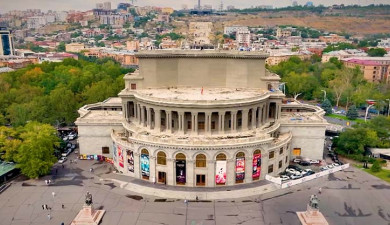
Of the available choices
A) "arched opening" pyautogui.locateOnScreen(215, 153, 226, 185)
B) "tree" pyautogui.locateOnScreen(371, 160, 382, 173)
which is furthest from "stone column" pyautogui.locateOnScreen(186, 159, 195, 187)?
"tree" pyautogui.locateOnScreen(371, 160, 382, 173)

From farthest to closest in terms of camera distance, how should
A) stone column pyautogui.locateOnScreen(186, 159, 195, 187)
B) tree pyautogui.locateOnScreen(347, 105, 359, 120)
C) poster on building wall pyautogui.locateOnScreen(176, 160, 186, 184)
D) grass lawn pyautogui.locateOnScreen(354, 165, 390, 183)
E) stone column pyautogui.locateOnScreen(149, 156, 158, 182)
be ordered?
1. tree pyautogui.locateOnScreen(347, 105, 359, 120)
2. grass lawn pyautogui.locateOnScreen(354, 165, 390, 183)
3. stone column pyautogui.locateOnScreen(149, 156, 158, 182)
4. poster on building wall pyautogui.locateOnScreen(176, 160, 186, 184)
5. stone column pyautogui.locateOnScreen(186, 159, 195, 187)

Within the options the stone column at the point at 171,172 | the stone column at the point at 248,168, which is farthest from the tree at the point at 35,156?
the stone column at the point at 248,168

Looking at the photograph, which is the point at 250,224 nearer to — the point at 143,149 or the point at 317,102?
the point at 143,149

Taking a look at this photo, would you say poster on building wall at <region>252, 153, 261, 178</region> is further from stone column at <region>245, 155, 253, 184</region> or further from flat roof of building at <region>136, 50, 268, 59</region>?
flat roof of building at <region>136, 50, 268, 59</region>

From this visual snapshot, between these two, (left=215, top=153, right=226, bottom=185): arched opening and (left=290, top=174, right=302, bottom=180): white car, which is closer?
(left=215, top=153, right=226, bottom=185): arched opening

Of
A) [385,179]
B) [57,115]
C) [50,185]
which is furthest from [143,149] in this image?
[385,179]

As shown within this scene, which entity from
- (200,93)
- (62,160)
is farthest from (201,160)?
(62,160)

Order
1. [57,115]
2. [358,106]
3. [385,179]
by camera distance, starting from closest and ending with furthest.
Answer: [385,179] → [57,115] → [358,106]
